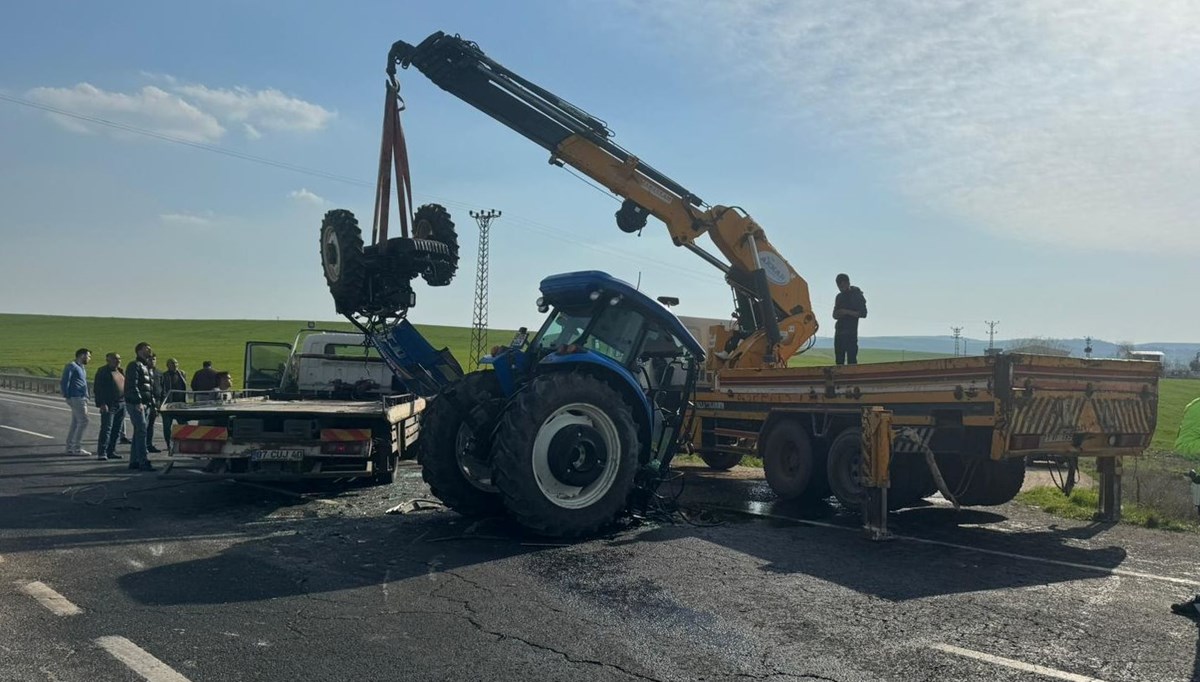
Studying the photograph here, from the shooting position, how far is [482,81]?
12.9 metres

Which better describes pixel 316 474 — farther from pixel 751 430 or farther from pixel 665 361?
pixel 751 430

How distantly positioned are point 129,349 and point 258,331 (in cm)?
1781

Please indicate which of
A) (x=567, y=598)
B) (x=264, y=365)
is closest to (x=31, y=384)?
(x=264, y=365)

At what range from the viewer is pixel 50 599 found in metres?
5.48

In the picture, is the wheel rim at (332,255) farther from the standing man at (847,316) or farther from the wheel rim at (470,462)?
the standing man at (847,316)

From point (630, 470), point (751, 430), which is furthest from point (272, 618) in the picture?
point (751, 430)

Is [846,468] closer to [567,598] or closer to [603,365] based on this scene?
[603,365]

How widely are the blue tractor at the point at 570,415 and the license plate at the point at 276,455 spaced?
1378 mm

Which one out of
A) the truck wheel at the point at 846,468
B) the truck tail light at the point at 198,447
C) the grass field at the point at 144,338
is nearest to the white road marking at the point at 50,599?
the truck tail light at the point at 198,447

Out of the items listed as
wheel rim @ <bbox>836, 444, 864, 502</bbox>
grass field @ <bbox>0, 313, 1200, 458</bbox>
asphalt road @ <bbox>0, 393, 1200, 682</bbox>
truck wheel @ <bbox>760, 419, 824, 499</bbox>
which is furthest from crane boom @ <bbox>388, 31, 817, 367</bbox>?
grass field @ <bbox>0, 313, 1200, 458</bbox>

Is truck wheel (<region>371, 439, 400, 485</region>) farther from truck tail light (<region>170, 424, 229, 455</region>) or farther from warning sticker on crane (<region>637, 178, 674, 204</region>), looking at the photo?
warning sticker on crane (<region>637, 178, 674, 204</region>)

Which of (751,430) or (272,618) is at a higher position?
(751,430)

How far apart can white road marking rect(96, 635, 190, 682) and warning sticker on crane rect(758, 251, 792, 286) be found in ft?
35.9

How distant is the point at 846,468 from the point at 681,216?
5665 mm
